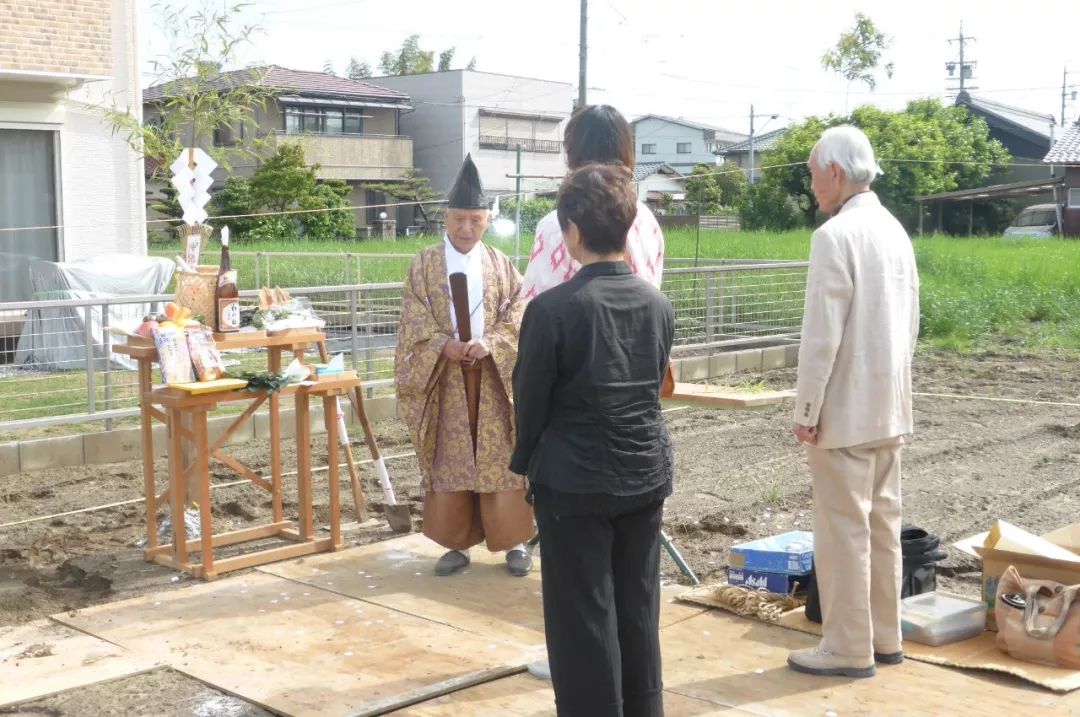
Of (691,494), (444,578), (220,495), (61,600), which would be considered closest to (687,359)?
(691,494)

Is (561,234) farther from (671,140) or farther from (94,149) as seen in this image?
(671,140)

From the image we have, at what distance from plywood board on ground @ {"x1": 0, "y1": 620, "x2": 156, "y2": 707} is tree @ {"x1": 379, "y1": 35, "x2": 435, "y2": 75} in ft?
213

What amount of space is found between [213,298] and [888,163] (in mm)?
32807

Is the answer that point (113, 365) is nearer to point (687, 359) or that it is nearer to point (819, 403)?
point (687, 359)

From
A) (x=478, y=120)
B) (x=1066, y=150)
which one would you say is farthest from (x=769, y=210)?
(x=478, y=120)

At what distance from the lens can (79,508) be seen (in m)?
7.32

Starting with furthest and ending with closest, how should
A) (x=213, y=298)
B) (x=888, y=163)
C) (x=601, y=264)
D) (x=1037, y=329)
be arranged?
(x=888, y=163) → (x=1037, y=329) → (x=213, y=298) → (x=601, y=264)

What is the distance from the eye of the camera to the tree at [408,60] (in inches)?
2694

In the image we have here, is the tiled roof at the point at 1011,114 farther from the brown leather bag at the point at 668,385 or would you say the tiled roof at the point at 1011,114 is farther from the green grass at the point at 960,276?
the brown leather bag at the point at 668,385

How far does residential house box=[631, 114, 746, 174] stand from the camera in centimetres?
6862

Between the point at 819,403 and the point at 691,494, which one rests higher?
the point at 819,403

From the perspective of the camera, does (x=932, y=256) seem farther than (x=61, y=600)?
Yes

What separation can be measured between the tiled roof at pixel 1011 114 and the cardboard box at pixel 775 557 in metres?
42.0

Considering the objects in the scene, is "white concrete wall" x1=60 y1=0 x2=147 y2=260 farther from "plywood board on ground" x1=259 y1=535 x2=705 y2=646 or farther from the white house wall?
"plywood board on ground" x1=259 y1=535 x2=705 y2=646
